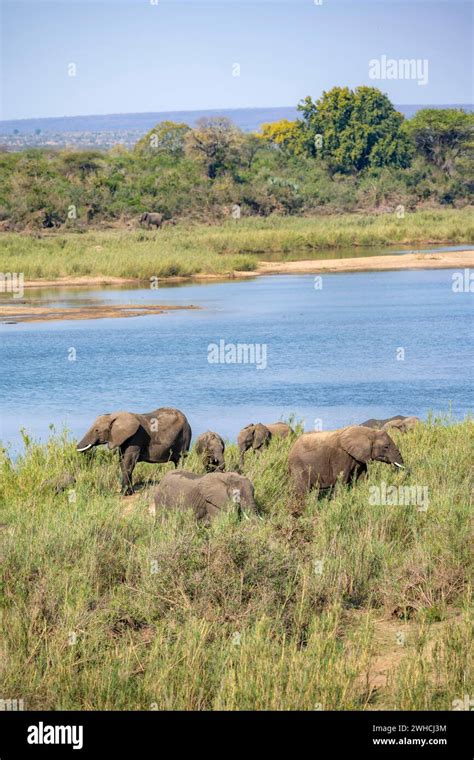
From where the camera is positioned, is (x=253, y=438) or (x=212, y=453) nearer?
(x=212, y=453)

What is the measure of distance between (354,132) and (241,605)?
72237 millimetres

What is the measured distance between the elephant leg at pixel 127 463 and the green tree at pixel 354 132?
65.3m

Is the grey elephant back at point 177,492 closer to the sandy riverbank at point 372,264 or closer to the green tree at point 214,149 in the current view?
the sandy riverbank at point 372,264

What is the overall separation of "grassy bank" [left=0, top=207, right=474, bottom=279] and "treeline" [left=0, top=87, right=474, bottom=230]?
2328mm

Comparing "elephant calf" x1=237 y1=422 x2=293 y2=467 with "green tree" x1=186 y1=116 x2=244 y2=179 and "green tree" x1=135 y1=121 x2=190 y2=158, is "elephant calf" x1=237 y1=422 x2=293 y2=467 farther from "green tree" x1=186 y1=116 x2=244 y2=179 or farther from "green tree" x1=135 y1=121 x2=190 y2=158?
"green tree" x1=135 y1=121 x2=190 y2=158

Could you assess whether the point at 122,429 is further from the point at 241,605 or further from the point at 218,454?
the point at 241,605

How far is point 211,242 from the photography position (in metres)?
48.5

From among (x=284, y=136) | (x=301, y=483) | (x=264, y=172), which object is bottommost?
(x=301, y=483)

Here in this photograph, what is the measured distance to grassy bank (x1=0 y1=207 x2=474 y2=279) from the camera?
42.1 metres

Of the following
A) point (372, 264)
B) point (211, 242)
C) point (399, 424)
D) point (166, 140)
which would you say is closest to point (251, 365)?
point (399, 424)

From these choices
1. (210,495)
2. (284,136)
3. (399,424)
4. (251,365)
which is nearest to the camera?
(210,495)

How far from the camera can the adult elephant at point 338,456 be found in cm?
1150

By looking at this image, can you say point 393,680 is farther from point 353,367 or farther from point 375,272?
point 375,272
